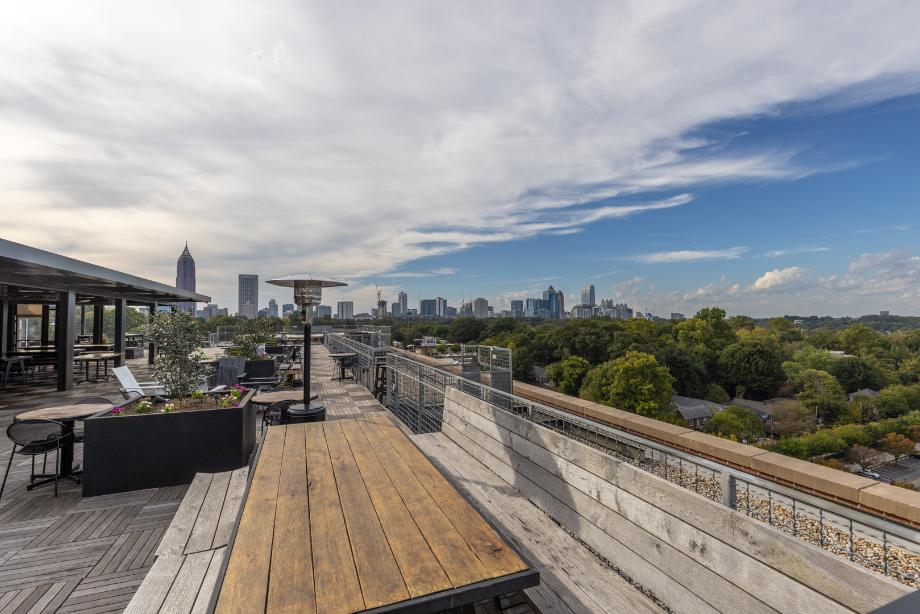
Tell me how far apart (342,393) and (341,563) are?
8.48 metres

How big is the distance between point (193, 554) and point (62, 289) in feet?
39.1

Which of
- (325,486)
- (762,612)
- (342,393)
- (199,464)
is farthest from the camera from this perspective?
(342,393)

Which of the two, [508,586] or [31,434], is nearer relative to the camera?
[508,586]

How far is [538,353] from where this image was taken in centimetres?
5703

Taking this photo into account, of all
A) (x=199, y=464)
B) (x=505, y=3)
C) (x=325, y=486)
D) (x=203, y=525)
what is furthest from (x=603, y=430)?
(x=505, y=3)

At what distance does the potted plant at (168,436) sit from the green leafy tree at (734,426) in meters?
34.9

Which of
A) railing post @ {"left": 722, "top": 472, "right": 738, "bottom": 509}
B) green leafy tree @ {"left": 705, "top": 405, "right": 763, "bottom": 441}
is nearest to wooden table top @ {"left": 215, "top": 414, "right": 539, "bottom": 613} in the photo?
railing post @ {"left": 722, "top": 472, "right": 738, "bottom": 509}

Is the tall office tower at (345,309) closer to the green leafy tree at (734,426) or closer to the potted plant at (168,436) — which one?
the green leafy tree at (734,426)

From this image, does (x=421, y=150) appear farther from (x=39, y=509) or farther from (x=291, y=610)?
(x=291, y=610)

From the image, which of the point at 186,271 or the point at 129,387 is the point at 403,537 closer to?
the point at 129,387

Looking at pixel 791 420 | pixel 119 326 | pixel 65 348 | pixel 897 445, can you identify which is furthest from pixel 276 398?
pixel 897 445

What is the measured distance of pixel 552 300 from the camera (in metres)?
177

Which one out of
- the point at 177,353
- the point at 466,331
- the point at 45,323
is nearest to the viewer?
the point at 177,353

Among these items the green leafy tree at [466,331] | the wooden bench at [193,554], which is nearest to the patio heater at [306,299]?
the wooden bench at [193,554]
